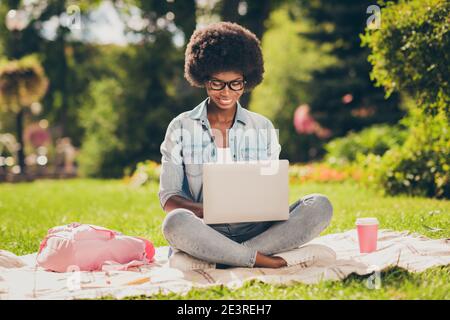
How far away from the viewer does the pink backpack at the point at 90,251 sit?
3684 millimetres

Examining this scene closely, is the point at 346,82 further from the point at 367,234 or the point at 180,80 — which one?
the point at 367,234

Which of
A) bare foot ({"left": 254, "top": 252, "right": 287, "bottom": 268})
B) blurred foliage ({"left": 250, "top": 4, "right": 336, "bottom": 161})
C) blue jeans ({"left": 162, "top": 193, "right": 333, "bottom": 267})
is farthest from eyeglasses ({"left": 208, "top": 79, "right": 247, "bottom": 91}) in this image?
blurred foliage ({"left": 250, "top": 4, "right": 336, "bottom": 161})

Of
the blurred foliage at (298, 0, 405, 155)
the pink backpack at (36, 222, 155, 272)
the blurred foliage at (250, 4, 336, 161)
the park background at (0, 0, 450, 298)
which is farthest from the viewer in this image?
the blurred foliage at (250, 4, 336, 161)

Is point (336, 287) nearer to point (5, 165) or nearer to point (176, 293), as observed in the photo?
point (176, 293)

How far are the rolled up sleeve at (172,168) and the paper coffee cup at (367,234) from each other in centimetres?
113

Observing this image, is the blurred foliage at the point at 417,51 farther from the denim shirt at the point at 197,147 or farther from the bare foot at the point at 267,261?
the bare foot at the point at 267,261

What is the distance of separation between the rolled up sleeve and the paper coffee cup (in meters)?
1.13

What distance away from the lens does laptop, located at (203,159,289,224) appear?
324 cm

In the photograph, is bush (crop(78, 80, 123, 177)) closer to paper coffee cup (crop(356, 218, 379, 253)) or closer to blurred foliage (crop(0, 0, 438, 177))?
blurred foliage (crop(0, 0, 438, 177))

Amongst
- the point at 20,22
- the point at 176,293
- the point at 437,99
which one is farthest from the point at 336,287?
the point at 20,22

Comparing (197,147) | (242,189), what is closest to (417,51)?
(197,147)

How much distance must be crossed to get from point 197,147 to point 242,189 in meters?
0.61

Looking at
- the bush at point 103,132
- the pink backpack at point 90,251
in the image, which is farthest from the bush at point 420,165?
the bush at point 103,132

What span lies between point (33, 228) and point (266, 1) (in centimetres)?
641
